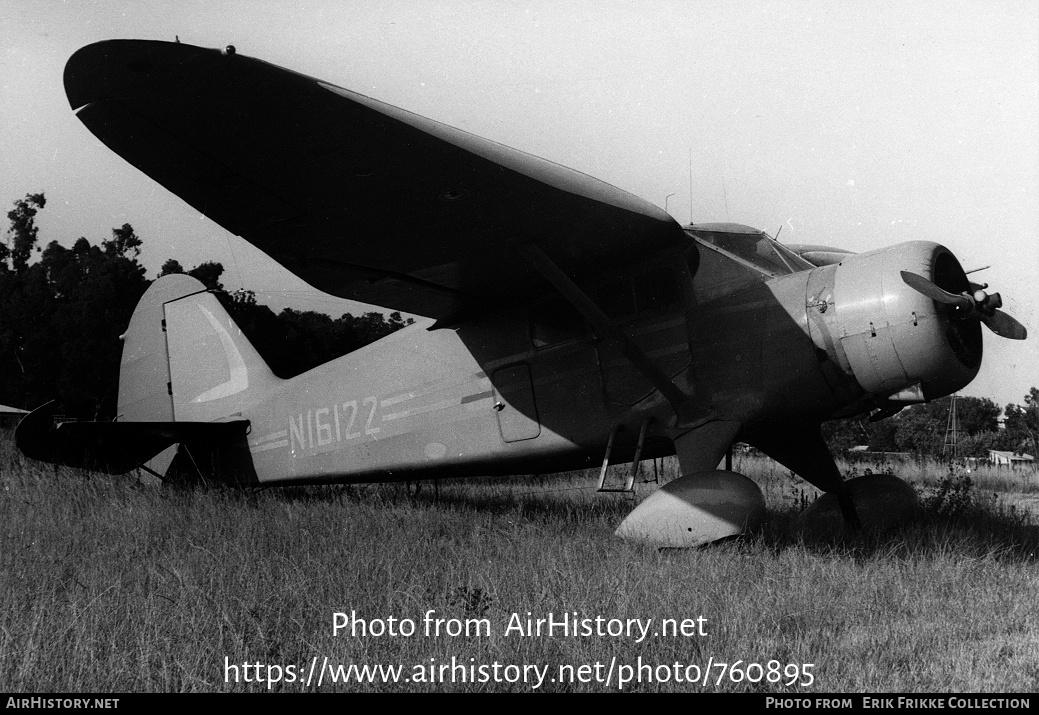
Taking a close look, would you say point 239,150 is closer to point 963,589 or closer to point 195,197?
point 195,197

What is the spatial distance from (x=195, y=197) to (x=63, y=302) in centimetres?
2219

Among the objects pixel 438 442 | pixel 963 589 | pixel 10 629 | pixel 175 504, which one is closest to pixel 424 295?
pixel 438 442

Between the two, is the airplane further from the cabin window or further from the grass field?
the grass field

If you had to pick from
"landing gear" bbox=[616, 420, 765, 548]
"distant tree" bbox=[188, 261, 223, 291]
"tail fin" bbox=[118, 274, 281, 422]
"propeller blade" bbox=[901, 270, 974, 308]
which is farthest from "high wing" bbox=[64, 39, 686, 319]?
"distant tree" bbox=[188, 261, 223, 291]

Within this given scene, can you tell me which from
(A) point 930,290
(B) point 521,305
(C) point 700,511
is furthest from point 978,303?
(B) point 521,305

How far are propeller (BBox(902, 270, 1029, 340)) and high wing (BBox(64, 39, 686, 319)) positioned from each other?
1.65 meters

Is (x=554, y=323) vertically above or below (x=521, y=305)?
below

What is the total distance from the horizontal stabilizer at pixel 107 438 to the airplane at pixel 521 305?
0.02 m

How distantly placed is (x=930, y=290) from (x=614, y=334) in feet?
6.55

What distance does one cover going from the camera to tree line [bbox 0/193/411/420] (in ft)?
69.1

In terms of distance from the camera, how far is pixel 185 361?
28.8 feet

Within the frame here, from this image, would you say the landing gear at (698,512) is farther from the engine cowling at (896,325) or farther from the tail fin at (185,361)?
the tail fin at (185,361)

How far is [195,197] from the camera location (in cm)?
445

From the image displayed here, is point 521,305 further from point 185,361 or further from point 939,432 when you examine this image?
point 939,432
